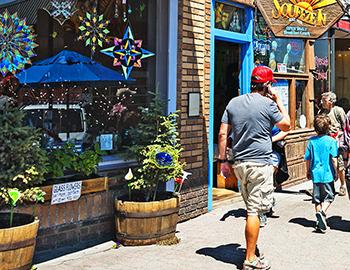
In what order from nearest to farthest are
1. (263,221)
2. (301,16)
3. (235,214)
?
1. (263,221)
2. (235,214)
3. (301,16)

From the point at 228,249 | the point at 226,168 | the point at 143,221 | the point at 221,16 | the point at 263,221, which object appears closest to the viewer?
the point at 226,168

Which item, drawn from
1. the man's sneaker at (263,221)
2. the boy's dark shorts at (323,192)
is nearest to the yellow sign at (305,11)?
the boy's dark shorts at (323,192)

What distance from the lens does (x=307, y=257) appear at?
5.23 metres

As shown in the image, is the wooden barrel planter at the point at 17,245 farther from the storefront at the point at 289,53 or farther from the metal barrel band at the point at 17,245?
the storefront at the point at 289,53

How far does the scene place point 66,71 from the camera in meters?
5.56

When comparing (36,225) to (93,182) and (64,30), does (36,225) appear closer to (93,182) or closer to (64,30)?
(93,182)

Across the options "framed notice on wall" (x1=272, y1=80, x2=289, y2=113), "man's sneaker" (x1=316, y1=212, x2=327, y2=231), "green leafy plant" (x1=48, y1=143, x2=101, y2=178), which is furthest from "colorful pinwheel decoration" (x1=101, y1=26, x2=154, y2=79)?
"framed notice on wall" (x1=272, y1=80, x2=289, y2=113)

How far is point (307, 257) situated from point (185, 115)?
7.71 ft

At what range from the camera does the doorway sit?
8367mm

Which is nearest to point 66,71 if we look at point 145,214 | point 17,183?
point 17,183

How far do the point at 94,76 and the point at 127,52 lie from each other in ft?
2.17

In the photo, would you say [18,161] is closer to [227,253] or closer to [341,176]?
[227,253]

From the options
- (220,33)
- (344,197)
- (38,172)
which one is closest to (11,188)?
(38,172)

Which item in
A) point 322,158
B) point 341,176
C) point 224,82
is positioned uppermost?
point 224,82
